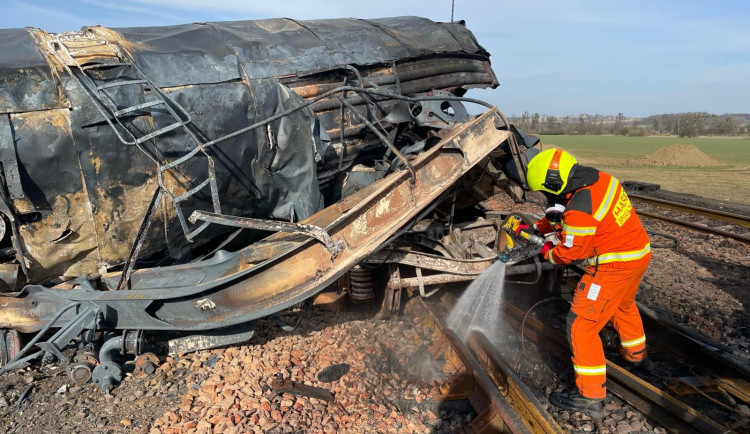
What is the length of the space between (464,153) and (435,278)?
1.21m

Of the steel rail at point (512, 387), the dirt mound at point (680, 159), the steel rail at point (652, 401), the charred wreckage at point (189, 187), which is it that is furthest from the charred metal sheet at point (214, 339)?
the dirt mound at point (680, 159)

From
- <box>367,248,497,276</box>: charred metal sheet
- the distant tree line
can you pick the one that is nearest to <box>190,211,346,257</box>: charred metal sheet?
<box>367,248,497,276</box>: charred metal sheet

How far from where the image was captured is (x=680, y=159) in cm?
2202

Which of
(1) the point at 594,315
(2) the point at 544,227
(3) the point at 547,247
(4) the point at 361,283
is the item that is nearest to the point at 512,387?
(1) the point at 594,315

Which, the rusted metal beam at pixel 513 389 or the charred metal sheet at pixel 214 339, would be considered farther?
the charred metal sheet at pixel 214 339

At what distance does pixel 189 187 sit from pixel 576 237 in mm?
3176

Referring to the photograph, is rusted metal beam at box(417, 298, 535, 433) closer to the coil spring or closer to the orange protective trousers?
the orange protective trousers

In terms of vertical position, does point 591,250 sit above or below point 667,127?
above

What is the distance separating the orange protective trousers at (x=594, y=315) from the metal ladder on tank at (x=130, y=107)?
2.90 meters

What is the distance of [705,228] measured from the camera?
337 inches

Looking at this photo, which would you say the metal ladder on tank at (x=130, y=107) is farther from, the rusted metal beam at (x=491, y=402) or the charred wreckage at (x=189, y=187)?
the rusted metal beam at (x=491, y=402)

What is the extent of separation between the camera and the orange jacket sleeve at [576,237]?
11.9ft

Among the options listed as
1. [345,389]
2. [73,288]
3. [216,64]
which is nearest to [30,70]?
[216,64]

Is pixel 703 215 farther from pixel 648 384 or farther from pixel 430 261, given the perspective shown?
pixel 430 261
